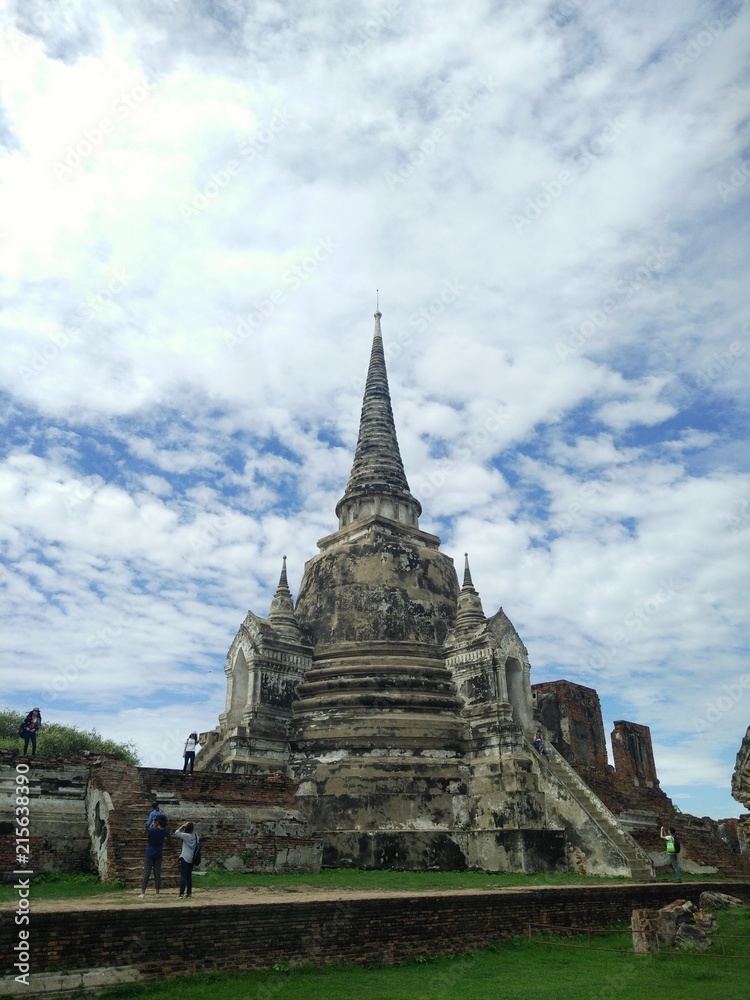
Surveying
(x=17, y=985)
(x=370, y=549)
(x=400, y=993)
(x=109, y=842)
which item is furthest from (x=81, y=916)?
(x=370, y=549)

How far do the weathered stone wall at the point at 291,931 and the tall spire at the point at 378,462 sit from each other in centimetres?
1663

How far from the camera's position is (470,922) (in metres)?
10.8

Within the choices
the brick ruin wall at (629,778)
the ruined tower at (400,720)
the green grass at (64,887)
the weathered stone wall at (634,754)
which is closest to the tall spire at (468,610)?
the ruined tower at (400,720)

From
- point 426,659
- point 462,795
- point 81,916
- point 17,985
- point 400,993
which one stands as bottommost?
point 400,993

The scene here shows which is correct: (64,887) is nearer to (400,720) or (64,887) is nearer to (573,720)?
(400,720)

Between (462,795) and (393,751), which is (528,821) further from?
(393,751)

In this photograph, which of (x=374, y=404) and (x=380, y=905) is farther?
(x=374, y=404)

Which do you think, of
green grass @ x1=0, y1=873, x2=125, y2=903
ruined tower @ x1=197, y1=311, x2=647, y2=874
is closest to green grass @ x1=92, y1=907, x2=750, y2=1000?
green grass @ x1=0, y1=873, x2=125, y2=903

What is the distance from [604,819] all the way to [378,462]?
15140mm

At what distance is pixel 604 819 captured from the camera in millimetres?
17812

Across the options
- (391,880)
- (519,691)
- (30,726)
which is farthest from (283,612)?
(391,880)

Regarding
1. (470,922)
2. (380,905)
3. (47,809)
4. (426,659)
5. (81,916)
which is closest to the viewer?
(81,916)

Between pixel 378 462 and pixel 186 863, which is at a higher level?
pixel 378 462

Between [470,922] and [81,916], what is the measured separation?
5.59m
